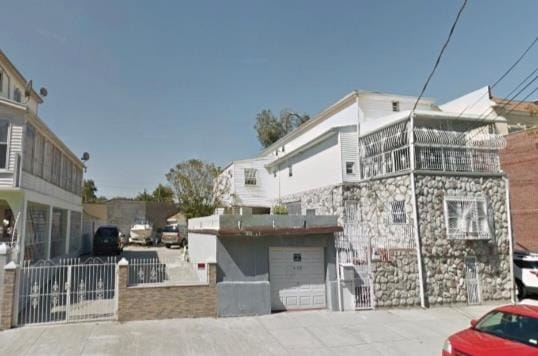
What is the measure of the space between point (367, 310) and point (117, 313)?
7.57 metres

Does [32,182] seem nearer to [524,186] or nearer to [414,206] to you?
[414,206]

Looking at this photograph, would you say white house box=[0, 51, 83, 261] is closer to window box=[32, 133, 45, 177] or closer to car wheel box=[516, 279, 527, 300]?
window box=[32, 133, 45, 177]

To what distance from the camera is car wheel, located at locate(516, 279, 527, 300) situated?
1409 centimetres

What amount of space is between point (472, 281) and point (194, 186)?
21.9 meters

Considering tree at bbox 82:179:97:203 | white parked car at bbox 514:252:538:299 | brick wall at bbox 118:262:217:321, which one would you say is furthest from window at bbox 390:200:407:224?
tree at bbox 82:179:97:203

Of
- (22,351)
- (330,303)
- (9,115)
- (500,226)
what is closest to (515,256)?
(500,226)

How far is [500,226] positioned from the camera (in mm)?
14352

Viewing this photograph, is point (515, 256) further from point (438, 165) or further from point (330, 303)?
point (330, 303)

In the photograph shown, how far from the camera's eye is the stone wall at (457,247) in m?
13.0

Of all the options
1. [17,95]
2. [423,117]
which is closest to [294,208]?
Answer: [423,117]

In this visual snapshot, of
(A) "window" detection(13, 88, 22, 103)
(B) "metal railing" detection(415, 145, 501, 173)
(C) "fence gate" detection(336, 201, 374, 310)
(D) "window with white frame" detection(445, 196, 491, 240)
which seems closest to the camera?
(C) "fence gate" detection(336, 201, 374, 310)

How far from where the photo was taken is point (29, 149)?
11781mm

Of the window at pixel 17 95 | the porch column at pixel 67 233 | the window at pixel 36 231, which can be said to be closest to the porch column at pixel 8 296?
the window at pixel 36 231

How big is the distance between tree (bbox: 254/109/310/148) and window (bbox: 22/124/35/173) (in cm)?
3163
